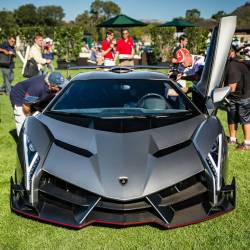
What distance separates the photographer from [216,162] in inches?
144

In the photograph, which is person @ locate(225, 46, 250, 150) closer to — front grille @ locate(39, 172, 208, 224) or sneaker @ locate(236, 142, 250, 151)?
sneaker @ locate(236, 142, 250, 151)

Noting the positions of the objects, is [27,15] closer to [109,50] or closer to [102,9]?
[102,9]

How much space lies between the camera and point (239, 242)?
3.50 metres

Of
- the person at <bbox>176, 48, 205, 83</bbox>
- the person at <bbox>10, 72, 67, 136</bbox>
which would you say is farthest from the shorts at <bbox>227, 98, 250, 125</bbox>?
the person at <bbox>10, 72, 67, 136</bbox>

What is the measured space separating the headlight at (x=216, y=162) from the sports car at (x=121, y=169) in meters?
0.01

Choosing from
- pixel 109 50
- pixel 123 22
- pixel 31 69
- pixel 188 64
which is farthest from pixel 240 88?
pixel 123 22

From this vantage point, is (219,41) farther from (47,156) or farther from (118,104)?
(47,156)

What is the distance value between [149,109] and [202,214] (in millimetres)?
1591

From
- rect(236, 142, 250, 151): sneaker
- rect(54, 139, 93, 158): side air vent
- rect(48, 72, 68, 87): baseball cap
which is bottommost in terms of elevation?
Result: rect(236, 142, 250, 151): sneaker

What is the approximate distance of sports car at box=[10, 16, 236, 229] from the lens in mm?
3307

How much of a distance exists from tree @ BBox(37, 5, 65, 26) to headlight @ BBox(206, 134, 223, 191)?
11883cm

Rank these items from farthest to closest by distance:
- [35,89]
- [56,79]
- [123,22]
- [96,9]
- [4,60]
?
1. [96,9]
2. [123,22]
3. [4,60]
4. [35,89]
5. [56,79]

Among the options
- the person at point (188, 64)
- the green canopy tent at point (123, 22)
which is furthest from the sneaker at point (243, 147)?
the green canopy tent at point (123, 22)

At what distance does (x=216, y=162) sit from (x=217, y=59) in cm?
190
